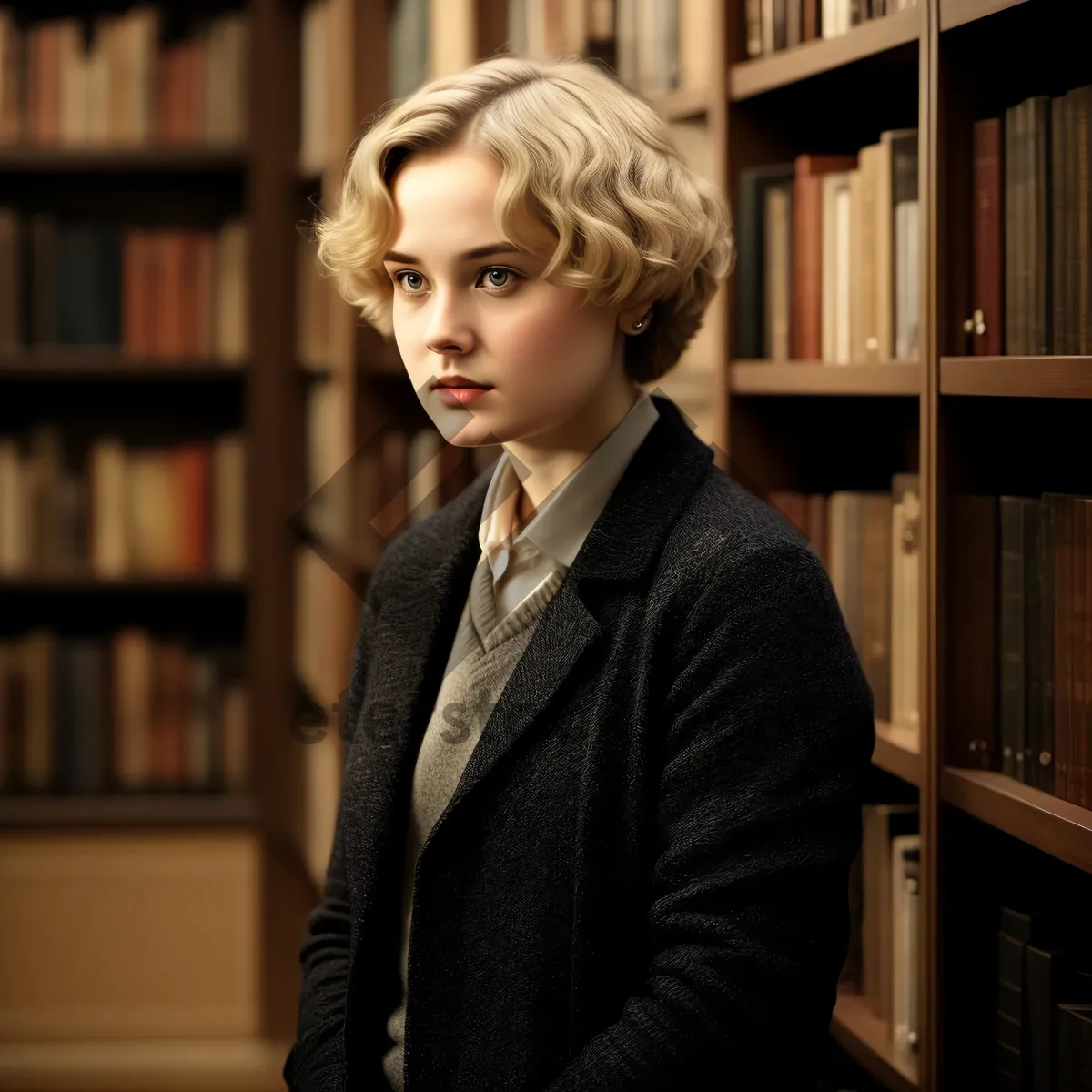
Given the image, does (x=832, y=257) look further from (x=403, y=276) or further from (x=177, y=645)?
(x=177, y=645)

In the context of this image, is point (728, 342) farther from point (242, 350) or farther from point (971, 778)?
point (242, 350)

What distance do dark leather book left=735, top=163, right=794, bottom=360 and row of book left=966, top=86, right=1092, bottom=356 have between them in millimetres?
422

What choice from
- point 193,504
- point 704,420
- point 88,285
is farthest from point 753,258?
point 88,285

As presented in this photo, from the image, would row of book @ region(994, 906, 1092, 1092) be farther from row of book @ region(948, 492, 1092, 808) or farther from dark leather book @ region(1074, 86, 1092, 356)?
dark leather book @ region(1074, 86, 1092, 356)

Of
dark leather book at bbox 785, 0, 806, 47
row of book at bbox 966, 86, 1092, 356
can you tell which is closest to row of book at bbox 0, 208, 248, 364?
dark leather book at bbox 785, 0, 806, 47

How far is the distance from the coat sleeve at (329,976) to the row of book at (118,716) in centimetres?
177

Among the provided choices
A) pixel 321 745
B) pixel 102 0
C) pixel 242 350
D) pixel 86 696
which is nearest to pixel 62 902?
pixel 86 696

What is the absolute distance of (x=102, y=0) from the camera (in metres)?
3.06

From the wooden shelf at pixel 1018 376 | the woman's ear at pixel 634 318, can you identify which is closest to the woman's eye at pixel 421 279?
the woman's ear at pixel 634 318

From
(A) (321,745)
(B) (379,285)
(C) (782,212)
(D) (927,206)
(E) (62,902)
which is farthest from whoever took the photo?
(E) (62,902)

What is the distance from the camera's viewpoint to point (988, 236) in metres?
1.24

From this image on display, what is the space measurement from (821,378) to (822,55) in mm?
342

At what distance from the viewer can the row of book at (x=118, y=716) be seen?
9.59ft

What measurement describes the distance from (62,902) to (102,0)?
77.0 inches
